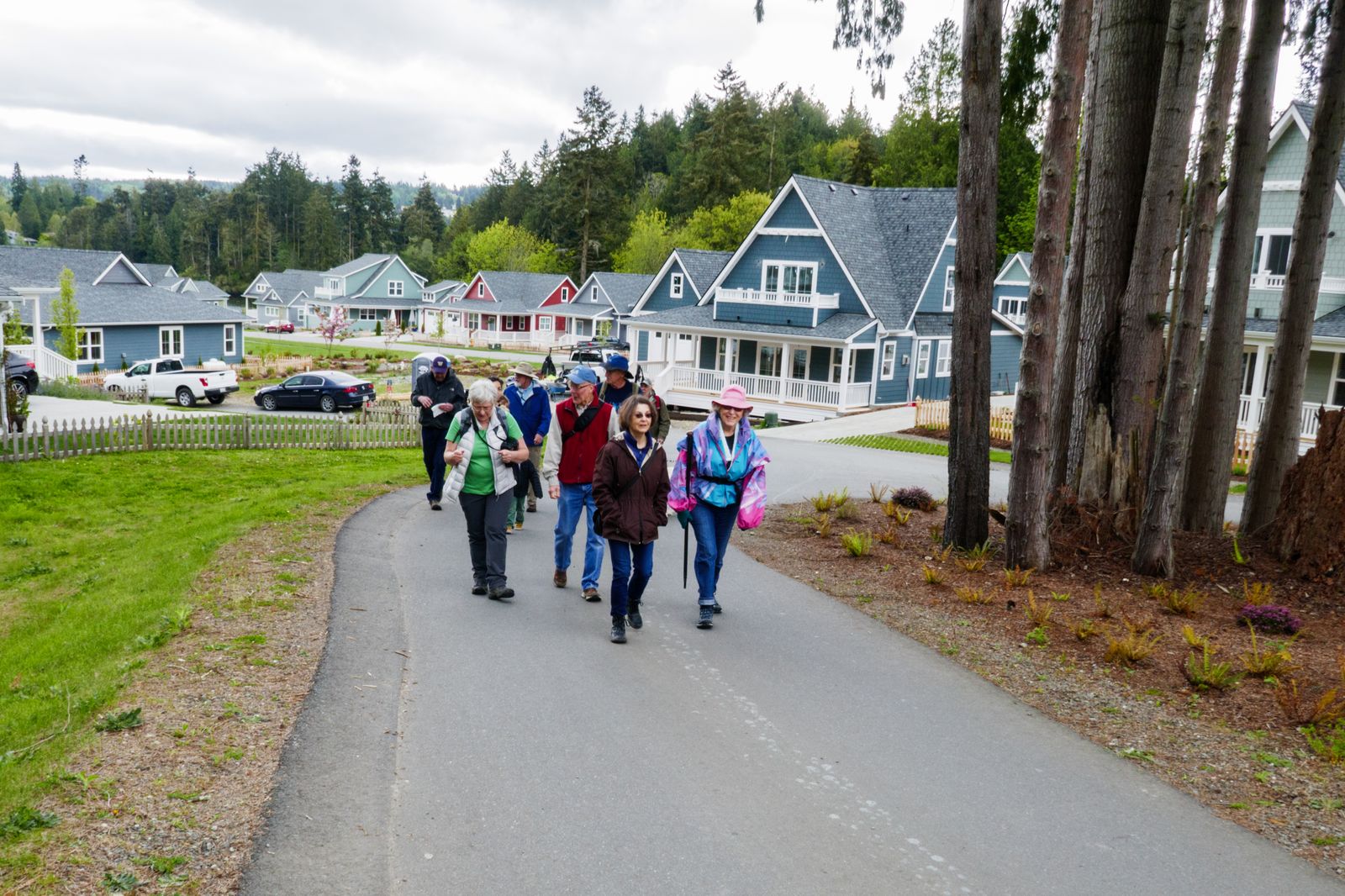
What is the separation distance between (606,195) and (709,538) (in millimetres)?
83453

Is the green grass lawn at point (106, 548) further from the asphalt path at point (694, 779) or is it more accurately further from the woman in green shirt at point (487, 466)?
the woman in green shirt at point (487, 466)

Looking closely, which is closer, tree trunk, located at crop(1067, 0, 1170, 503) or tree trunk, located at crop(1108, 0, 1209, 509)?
tree trunk, located at crop(1108, 0, 1209, 509)

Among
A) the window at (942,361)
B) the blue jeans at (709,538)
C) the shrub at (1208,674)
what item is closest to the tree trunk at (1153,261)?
the shrub at (1208,674)

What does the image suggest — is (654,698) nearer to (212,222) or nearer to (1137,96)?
(1137,96)

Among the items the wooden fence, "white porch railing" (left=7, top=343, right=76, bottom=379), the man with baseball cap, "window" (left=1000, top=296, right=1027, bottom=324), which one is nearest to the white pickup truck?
"white porch railing" (left=7, top=343, right=76, bottom=379)

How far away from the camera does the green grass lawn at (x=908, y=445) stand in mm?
25156

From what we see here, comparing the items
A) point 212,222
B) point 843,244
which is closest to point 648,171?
point 212,222

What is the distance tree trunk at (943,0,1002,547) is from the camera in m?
10.0

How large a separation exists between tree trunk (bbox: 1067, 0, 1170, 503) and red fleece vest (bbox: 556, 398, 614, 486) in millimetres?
6014

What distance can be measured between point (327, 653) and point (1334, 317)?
28857 mm

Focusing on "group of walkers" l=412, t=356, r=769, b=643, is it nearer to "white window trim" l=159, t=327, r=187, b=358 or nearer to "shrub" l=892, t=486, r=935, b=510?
"shrub" l=892, t=486, r=935, b=510

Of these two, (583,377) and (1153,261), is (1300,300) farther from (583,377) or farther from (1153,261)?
(583,377)

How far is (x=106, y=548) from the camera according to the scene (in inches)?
494

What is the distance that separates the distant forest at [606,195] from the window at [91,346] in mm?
36402
